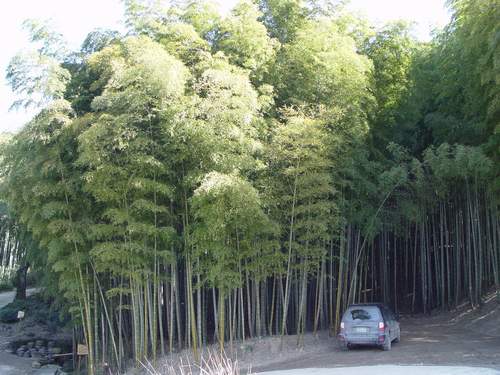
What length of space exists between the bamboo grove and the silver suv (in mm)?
1186

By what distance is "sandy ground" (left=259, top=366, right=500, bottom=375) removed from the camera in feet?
23.7

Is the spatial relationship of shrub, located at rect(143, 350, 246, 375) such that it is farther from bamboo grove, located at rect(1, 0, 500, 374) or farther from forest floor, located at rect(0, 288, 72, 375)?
forest floor, located at rect(0, 288, 72, 375)

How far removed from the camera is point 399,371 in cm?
759

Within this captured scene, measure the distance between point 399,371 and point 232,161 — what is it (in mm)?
4412

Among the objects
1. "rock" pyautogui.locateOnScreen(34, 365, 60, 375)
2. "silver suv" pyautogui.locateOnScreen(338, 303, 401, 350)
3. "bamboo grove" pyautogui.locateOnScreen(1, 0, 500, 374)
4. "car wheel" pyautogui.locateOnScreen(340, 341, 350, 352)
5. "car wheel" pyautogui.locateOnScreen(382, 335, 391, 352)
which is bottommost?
"rock" pyautogui.locateOnScreen(34, 365, 60, 375)

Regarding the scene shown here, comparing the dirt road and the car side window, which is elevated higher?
the car side window

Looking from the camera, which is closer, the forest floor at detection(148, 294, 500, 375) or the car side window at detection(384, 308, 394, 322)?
the forest floor at detection(148, 294, 500, 375)

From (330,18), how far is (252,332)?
757cm

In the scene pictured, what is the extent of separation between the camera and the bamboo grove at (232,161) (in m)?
9.15

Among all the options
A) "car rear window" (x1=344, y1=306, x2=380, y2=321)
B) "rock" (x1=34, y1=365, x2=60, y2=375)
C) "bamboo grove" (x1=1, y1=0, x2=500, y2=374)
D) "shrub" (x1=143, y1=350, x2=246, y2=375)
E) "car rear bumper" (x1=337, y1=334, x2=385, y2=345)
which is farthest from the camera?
"rock" (x1=34, y1=365, x2=60, y2=375)

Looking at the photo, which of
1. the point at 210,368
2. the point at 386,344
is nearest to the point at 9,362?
the point at 210,368

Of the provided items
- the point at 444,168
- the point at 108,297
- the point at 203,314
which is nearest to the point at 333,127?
the point at 444,168

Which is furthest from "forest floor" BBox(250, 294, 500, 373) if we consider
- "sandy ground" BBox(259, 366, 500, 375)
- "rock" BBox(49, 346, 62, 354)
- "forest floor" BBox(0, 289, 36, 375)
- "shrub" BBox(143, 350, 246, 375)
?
"rock" BBox(49, 346, 62, 354)

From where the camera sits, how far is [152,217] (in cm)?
977
